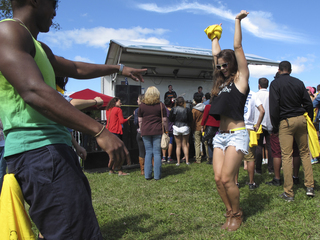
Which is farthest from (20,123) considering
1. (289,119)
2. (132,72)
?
(289,119)

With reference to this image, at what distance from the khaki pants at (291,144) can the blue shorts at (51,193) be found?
3603 mm

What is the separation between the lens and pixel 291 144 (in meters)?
4.06

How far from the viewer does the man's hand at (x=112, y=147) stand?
3.78 feet

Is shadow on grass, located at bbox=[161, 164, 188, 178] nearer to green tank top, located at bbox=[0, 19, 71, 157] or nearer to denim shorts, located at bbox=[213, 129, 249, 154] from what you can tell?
denim shorts, located at bbox=[213, 129, 249, 154]

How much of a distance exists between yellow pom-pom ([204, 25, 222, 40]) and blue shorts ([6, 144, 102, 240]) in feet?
9.00

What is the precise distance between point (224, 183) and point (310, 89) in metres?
7.30

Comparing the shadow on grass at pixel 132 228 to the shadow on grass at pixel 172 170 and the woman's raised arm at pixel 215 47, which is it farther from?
the shadow on grass at pixel 172 170

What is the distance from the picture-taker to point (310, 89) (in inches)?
335

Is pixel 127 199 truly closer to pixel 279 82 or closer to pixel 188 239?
pixel 188 239

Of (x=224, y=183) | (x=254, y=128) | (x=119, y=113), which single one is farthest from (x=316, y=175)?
(x=119, y=113)

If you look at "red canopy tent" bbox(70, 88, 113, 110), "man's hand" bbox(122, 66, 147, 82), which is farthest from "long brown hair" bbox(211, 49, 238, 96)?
"red canopy tent" bbox(70, 88, 113, 110)

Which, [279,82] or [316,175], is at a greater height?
[279,82]

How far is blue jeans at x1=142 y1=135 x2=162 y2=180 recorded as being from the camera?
583 centimetres

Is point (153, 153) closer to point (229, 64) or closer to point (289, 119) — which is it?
point (289, 119)
